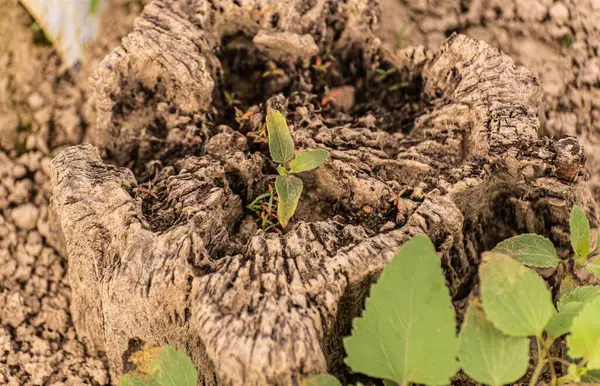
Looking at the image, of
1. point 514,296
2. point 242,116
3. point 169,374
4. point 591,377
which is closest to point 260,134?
point 242,116

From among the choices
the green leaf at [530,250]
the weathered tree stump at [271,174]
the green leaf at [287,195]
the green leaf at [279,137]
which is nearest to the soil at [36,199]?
the weathered tree stump at [271,174]

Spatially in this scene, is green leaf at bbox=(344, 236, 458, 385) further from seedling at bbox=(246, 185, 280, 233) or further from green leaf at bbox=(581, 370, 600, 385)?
seedling at bbox=(246, 185, 280, 233)

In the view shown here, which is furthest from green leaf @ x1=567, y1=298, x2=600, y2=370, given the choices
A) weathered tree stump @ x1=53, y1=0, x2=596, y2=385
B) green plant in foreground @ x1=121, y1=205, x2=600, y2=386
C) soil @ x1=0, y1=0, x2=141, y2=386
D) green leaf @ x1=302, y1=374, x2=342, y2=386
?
soil @ x1=0, y1=0, x2=141, y2=386

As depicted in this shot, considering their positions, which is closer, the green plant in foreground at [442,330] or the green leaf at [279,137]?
the green plant in foreground at [442,330]

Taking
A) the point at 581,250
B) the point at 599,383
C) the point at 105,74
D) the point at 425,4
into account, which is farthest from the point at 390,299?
the point at 425,4

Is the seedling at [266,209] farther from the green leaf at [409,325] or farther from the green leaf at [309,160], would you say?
the green leaf at [409,325]

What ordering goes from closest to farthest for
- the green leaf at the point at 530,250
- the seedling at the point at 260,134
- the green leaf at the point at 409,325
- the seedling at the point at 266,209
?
the green leaf at the point at 409,325
the green leaf at the point at 530,250
the seedling at the point at 266,209
the seedling at the point at 260,134

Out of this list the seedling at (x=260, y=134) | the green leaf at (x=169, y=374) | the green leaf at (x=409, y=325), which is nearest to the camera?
the green leaf at (x=409, y=325)

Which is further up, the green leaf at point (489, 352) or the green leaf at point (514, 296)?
the green leaf at point (514, 296)
